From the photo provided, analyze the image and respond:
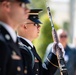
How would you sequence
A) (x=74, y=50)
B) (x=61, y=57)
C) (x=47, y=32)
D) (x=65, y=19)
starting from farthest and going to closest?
(x=65, y=19), (x=47, y=32), (x=74, y=50), (x=61, y=57)

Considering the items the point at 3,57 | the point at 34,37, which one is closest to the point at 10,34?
the point at 3,57

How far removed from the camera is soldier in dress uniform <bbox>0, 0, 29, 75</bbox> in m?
4.77

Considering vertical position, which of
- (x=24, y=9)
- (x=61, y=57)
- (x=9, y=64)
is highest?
(x=24, y=9)

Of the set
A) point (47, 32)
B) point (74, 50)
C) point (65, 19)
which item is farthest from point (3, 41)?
point (65, 19)

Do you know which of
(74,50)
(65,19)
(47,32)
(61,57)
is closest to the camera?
(61,57)

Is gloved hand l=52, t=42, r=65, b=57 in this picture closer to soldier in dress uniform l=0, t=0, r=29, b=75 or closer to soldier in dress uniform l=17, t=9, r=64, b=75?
soldier in dress uniform l=17, t=9, r=64, b=75

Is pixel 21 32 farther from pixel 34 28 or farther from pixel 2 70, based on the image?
pixel 2 70

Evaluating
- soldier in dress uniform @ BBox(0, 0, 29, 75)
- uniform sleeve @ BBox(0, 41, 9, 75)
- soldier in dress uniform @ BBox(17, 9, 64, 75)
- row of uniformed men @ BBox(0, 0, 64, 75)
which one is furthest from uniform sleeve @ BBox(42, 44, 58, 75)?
uniform sleeve @ BBox(0, 41, 9, 75)

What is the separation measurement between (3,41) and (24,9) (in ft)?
1.38

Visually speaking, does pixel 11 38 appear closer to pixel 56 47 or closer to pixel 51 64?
pixel 56 47

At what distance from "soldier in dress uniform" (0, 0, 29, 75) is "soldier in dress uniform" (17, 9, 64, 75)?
1297 mm

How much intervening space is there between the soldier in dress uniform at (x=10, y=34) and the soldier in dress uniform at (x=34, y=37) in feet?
4.26

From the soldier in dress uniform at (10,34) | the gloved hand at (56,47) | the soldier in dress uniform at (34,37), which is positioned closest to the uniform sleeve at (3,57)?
the soldier in dress uniform at (10,34)

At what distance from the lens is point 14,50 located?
4.84 m
